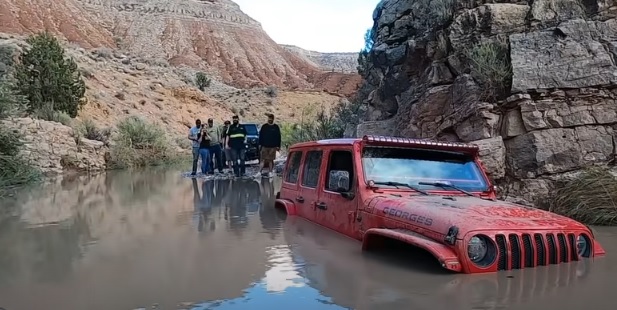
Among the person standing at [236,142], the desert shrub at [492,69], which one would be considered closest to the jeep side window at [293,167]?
the desert shrub at [492,69]

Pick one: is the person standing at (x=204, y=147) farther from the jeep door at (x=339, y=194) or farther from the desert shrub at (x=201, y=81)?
the desert shrub at (x=201, y=81)

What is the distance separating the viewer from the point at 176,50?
69.6 m

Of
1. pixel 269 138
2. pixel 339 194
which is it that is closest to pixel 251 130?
pixel 269 138

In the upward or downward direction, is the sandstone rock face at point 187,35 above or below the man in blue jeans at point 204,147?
above

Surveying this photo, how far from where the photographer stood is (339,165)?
6.43 metres

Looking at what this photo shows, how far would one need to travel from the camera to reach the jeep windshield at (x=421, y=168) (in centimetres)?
592

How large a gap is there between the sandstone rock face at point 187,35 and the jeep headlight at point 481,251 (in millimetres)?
55204

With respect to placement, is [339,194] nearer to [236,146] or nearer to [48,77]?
[236,146]

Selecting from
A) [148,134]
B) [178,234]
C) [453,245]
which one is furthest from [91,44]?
[453,245]

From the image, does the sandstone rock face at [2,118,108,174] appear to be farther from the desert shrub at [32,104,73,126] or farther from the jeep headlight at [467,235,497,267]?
the jeep headlight at [467,235,497,267]

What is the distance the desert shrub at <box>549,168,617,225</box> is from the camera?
Answer: 7.45 meters

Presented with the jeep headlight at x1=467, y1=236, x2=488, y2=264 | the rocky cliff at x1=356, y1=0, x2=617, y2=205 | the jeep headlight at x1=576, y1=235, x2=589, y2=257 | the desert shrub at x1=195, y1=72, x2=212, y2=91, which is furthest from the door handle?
the desert shrub at x1=195, y1=72, x2=212, y2=91

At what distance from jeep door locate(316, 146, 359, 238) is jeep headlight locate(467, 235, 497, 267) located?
1508 mm

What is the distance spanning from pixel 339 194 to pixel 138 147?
20.2 meters
